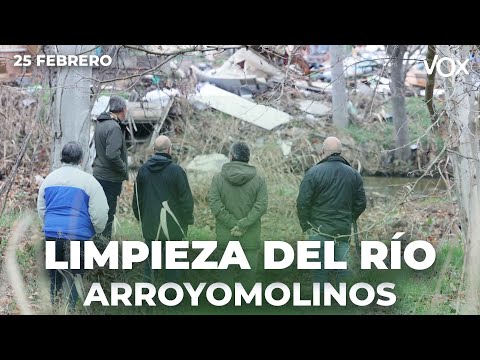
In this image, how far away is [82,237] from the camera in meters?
6.25

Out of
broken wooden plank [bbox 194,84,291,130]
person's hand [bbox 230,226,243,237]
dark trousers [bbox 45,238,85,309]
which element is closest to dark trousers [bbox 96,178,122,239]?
dark trousers [bbox 45,238,85,309]

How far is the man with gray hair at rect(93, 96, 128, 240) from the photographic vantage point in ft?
21.8

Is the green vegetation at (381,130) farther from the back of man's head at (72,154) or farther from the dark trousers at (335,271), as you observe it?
the back of man's head at (72,154)

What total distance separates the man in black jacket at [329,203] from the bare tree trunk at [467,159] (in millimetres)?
811

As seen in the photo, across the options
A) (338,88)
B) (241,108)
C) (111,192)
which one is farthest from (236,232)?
(338,88)

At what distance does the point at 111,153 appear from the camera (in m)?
6.62

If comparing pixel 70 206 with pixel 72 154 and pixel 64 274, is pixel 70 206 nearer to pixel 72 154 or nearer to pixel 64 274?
pixel 72 154

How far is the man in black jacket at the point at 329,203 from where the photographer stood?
6.36 metres

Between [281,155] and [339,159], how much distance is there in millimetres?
2323

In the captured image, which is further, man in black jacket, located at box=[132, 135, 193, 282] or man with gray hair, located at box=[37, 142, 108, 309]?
man in black jacket, located at box=[132, 135, 193, 282]

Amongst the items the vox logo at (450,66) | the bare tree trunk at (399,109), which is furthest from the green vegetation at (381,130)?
the vox logo at (450,66)

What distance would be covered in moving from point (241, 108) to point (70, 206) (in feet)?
9.26

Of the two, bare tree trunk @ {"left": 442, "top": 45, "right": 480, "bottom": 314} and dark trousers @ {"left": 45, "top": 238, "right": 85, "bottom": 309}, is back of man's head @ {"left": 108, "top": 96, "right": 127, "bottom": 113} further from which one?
bare tree trunk @ {"left": 442, "top": 45, "right": 480, "bottom": 314}

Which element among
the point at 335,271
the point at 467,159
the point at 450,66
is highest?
the point at 450,66
